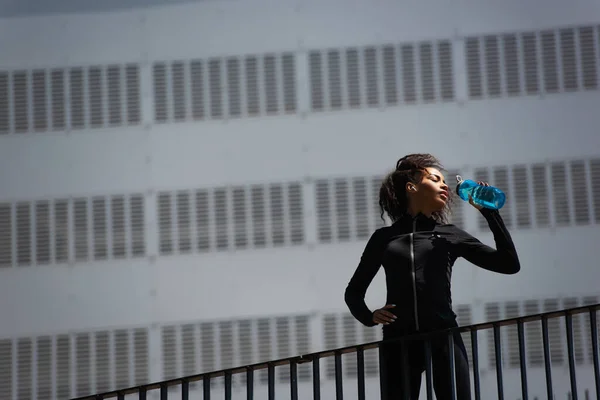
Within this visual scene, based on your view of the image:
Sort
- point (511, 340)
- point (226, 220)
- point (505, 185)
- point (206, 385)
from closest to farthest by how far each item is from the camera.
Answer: point (206, 385), point (505, 185), point (511, 340), point (226, 220)

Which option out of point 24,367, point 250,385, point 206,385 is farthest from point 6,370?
point 250,385

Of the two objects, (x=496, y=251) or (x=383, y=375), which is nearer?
(x=496, y=251)

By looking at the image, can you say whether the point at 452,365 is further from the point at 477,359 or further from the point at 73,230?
the point at 73,230

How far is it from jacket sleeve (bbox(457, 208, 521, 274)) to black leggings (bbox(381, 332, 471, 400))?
25 cm

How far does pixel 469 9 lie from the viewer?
875 centimetres

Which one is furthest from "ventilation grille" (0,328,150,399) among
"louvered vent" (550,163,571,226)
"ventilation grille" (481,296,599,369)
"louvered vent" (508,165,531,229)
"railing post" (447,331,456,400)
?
"railing post" (447,331,456,400)

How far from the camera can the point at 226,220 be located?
8.94 meters

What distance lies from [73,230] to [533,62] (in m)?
4.03

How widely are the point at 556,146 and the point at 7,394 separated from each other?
4914mm

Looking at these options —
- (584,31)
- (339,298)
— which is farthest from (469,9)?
(339,298)

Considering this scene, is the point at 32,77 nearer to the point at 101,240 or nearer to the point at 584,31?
the point at 101,240

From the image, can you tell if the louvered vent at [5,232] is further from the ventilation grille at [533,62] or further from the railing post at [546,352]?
the railing post at [546,352]

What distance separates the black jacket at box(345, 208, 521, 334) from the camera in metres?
3.33

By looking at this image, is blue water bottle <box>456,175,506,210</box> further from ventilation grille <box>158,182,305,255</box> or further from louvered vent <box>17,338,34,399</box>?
louvered vent <box>17,338,34,399</box>
